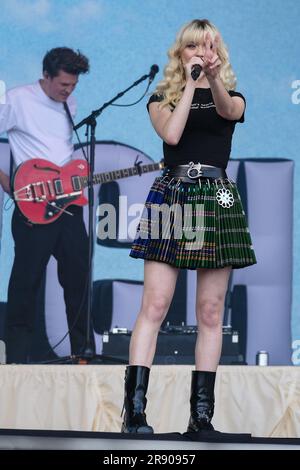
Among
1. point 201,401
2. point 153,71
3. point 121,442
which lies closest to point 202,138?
point 201,401

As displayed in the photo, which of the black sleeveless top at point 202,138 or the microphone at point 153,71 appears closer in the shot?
the black sleeveless top at point 202,138

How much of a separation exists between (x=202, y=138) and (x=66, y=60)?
2777 mm

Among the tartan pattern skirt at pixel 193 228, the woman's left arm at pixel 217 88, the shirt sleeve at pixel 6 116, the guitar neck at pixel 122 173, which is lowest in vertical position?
the tartan pattern skirt at pixel 193 228

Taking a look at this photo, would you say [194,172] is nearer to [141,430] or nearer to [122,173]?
[141,430]

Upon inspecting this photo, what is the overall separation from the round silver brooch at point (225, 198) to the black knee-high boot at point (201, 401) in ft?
1.74

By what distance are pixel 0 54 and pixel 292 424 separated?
3027mm

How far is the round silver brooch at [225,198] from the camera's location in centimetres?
268

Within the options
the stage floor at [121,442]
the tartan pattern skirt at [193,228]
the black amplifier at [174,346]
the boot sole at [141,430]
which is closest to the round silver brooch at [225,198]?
the tartan pattern skirt at [193,228]

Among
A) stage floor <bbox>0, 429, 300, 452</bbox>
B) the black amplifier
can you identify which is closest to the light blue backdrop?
the black amplifier

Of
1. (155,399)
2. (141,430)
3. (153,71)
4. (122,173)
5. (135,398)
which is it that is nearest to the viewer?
(141,430)

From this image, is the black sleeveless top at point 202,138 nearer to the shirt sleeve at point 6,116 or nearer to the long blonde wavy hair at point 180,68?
the long blonde wavy hair at point 180,68

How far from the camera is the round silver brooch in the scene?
268 centimetres

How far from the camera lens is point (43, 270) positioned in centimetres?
532

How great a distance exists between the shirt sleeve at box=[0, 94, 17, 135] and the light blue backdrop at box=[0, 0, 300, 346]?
143mm
